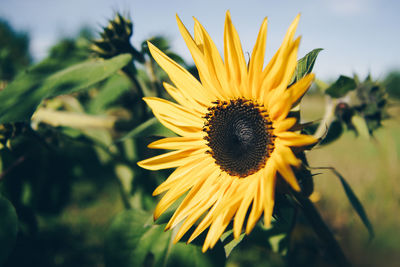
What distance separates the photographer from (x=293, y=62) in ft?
1.97

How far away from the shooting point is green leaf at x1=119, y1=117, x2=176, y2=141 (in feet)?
2.78

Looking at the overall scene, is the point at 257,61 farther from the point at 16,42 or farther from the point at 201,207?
the point at 16,42

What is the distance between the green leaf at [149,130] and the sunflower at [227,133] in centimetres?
5

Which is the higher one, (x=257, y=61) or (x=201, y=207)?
(x=257, y=61)

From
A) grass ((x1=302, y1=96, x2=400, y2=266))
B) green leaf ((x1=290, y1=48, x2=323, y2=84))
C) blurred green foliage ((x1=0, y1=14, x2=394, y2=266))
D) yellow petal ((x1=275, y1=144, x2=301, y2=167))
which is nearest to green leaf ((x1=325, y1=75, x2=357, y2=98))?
blurred green foliage ((x1=0, y1=14, x2=394, y2=266))

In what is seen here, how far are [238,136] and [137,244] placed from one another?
474mm

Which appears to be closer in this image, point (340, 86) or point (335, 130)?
point (340, 86)

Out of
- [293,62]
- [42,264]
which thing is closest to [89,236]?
[42,264]

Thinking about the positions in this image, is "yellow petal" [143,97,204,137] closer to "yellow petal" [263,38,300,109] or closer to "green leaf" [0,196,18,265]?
"yellow petal" [263,38,300,109]

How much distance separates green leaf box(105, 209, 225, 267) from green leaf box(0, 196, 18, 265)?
268 millimetres

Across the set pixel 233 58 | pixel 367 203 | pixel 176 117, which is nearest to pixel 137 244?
pixel 176 117

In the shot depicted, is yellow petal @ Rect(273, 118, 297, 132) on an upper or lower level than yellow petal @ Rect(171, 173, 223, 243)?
upper

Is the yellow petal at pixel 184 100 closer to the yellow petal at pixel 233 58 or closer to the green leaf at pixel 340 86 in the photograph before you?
the yellow petal at pixel 233 58

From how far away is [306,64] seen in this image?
0.66m
